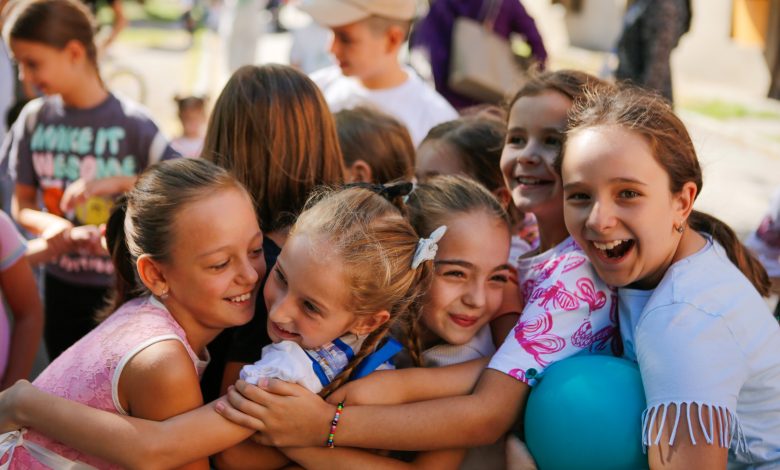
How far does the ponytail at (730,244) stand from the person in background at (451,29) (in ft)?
11.4

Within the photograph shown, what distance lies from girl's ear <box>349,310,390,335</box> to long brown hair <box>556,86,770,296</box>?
751mm

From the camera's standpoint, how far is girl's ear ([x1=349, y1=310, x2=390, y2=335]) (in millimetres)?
2170

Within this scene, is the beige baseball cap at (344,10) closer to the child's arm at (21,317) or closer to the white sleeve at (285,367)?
the child's arm at (21,317)

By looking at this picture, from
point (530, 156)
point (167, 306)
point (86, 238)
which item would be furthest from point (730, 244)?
point (86, 238)

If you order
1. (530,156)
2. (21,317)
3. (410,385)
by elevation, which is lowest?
(21,317)

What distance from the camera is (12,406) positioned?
205 centimetres

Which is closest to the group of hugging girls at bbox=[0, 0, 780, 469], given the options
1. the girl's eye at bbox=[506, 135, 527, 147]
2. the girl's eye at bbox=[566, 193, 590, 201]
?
the girl's eye at bbox=[566, 193, 590, 201]

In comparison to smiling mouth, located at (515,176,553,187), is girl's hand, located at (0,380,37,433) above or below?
below

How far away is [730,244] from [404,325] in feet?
3.35

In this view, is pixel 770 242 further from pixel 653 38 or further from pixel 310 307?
pixel 653 38

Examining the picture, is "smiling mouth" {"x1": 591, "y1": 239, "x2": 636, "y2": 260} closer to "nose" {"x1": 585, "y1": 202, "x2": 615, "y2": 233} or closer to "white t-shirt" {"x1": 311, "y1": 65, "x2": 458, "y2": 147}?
"nose" {"x1": 585, "y1": 202, "x2": 615, "y2": 233}

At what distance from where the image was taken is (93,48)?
3.87 meters

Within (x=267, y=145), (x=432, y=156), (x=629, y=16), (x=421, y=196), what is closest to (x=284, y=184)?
(x=267, y=145)

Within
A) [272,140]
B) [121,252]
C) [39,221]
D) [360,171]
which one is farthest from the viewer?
[39,221]
